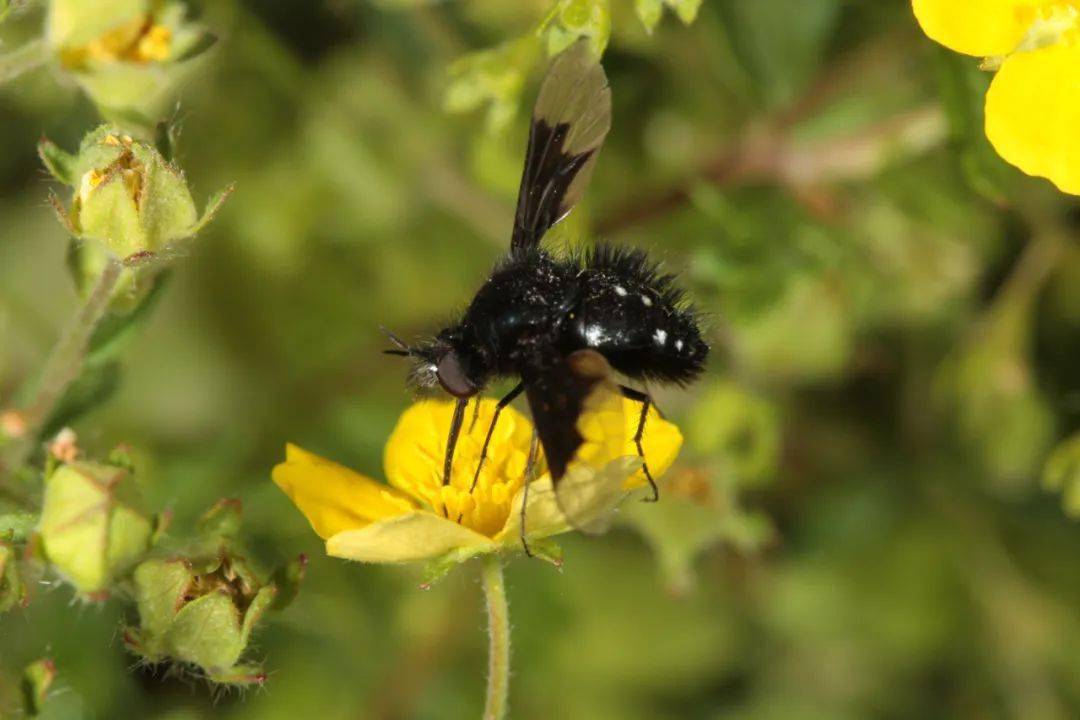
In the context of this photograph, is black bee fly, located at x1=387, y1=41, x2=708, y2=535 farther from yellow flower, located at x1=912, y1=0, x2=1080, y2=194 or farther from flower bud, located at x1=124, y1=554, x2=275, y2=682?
yellow flower, located at x1=912, y1=0, x2=1080, y2=194

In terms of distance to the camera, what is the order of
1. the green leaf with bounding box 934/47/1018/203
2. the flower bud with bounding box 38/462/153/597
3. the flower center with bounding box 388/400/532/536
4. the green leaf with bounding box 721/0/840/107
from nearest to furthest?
the flower bud with bounding box 38/462/153/597, the flower center with bounding box 388/400/532/536, the green leaf with bounding box 934/47/1018/203, the green leaf with bounding box 721/0/840/107

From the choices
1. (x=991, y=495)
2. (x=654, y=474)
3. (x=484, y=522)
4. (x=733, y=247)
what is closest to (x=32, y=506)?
(x=484, y=522)

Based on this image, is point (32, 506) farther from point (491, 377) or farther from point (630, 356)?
point (630, 356)

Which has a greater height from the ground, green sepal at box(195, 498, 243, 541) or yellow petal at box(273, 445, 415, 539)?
yellow petal at box(273, 445, 415, 539)

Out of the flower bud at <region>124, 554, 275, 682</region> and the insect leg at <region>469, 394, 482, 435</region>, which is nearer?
the flower bud at <region>124, 554, 275, 682</region>

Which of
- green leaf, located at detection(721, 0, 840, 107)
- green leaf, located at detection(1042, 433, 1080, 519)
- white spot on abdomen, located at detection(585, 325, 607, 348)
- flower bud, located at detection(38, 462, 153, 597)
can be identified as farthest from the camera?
green leaf, located at detection(721, 0, 840, 107)

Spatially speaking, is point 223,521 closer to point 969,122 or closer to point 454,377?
point 454,377

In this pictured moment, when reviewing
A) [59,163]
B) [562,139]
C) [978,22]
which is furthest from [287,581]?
[978,22]

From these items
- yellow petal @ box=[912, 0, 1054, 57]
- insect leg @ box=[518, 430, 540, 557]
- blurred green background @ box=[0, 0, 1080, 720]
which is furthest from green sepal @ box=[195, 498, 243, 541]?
yellow petal @ box=[912, 0, 1054, 57]
